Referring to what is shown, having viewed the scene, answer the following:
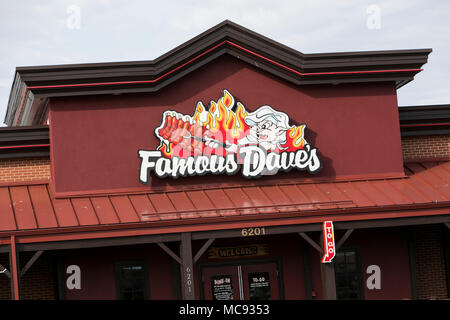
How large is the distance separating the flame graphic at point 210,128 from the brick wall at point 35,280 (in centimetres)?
497

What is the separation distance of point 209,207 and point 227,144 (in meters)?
2.41

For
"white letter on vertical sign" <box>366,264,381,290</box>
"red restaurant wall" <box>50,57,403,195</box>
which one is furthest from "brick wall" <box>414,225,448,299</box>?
"red restaurant wall" <box>50,57,403,195</box>

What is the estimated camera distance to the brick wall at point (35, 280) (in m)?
21.7

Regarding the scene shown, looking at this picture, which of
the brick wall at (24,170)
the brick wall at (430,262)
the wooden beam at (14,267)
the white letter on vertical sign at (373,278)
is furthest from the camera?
the brick wall at (430,262)

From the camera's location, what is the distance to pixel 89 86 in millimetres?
21781

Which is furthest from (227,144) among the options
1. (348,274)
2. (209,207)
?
(348,274)

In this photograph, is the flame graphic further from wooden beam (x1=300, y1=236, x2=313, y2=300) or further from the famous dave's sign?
wooden beam (x1=300, y1=236, x2=313, y2=300)

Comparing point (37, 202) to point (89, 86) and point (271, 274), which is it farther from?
point (271, 274)

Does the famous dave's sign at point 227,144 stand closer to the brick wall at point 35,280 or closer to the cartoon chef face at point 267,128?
the cartoon chef face at point 267,128

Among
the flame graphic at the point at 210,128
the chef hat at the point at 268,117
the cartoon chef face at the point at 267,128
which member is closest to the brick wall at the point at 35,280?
the flame graphic at the point at 210,128

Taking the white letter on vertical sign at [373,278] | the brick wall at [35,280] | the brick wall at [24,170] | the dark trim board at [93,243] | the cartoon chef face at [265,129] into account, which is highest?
the cartoon chef face at [265,129]

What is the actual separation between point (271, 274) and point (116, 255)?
16.0 ft

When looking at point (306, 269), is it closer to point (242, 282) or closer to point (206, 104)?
point (242, 282)
